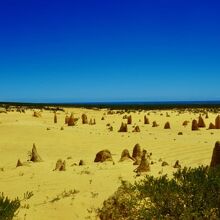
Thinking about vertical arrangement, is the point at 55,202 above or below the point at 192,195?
below

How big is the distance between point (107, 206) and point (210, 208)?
2159 mm

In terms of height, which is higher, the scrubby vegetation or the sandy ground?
the scrubby vegetation

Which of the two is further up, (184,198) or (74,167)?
(184,198)

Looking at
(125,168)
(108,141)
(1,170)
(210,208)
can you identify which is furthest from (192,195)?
(108,141)

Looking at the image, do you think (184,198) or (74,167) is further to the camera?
(74,167)

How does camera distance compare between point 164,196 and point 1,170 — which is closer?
point 164,196

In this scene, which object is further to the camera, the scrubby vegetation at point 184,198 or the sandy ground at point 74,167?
the sandy ground at point 74,167

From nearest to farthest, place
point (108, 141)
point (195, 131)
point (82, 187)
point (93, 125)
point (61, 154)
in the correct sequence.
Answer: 1. point (82, 187)
2. point (61, 154)
3. point (108, 141)
4. point (195, 131)
5. point (93, 125)

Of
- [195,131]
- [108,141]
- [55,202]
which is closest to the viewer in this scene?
[55,202]

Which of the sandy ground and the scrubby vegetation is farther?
the sandy ground

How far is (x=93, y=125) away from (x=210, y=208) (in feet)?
80.4

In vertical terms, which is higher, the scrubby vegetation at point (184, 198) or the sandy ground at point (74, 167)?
the scrubby vegetation at point (184, 198)

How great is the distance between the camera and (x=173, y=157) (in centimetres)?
1547

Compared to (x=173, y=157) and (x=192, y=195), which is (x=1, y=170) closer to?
(x=173, y=157)
